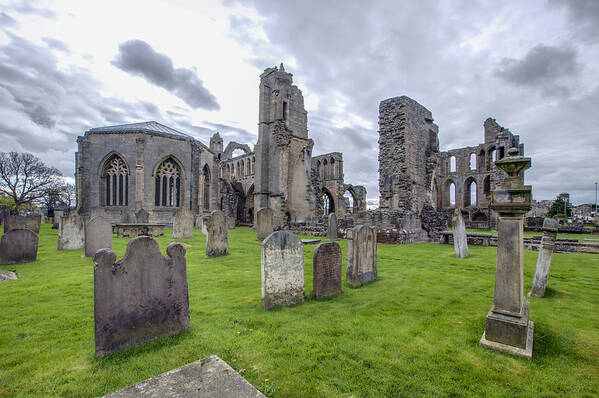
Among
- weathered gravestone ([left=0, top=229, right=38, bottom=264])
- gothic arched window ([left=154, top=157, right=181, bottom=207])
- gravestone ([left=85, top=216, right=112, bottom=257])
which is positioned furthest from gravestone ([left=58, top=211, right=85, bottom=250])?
gothic arched window ([left=154, top=157, right=181, bottom=207])

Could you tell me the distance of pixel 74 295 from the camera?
496 cm

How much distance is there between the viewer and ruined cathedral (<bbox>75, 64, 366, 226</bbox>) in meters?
21.3

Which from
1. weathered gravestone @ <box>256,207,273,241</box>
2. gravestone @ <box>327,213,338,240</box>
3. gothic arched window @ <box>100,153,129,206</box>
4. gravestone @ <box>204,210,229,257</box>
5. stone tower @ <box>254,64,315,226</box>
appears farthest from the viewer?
stone tower @ <box>254,64,315,226</box>

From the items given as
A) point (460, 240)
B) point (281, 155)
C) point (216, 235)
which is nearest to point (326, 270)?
point (216, 235)

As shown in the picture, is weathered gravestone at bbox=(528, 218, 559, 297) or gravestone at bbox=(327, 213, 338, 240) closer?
weathered gravestone at bbox=(528, 218, 559, 297)

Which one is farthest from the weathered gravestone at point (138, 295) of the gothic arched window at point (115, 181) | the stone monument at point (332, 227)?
the gothic arched window at point (115, 181)

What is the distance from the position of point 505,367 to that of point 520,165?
224 cm

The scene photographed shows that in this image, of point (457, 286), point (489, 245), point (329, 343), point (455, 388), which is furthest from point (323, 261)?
point (489, 245)

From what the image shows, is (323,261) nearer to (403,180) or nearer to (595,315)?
(595,315)

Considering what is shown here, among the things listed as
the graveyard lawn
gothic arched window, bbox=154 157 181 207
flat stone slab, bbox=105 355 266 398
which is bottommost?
the graveyard lawn

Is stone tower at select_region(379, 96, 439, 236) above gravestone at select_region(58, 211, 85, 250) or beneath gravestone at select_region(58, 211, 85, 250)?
above

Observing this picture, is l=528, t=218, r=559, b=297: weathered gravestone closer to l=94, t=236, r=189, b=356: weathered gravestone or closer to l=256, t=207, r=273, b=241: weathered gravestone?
l=94, t=236, r=189, b=356: weathered gravestone

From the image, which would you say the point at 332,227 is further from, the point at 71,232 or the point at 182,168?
the point at 182,168

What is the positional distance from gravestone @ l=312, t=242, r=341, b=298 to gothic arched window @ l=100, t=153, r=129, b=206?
22.0 meters
